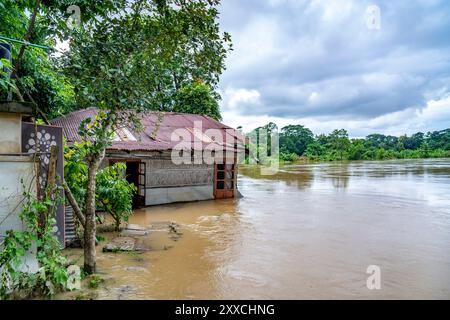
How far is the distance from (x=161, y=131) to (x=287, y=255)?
801 centimetres

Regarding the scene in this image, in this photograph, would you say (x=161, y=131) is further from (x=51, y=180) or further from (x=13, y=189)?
(x=13, y=189)

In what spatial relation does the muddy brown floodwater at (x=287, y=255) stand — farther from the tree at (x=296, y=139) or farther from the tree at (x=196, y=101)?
the tree at (x=296, y=139)

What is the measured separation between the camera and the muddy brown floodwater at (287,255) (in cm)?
471

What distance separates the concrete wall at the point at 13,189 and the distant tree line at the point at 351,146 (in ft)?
155

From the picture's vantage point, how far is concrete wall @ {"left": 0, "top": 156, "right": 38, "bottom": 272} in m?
3.82

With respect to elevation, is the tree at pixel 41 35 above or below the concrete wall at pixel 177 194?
above

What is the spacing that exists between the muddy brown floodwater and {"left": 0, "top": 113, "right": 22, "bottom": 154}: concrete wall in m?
2.14

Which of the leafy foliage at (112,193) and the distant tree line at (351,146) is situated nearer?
the leafy foliage at (112,193)

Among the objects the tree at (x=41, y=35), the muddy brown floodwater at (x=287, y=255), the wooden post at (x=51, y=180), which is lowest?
the muddy brown floodwater at (x=287, y=255)

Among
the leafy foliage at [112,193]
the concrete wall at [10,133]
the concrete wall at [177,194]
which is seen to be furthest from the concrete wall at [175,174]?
the concrete wall at [10,133]

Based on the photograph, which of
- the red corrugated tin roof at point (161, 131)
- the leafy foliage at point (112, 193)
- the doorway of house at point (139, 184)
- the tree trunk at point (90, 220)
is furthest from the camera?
the doorway of house at point (139, 184)

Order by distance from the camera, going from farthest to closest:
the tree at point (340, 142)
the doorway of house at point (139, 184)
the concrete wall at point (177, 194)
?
the tree at point (340, 142) < the concrete wall at point (177, 194) < the doorway of house at point (139, 184)

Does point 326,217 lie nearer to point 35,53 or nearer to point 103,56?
point 103,56

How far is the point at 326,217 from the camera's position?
10148mm
